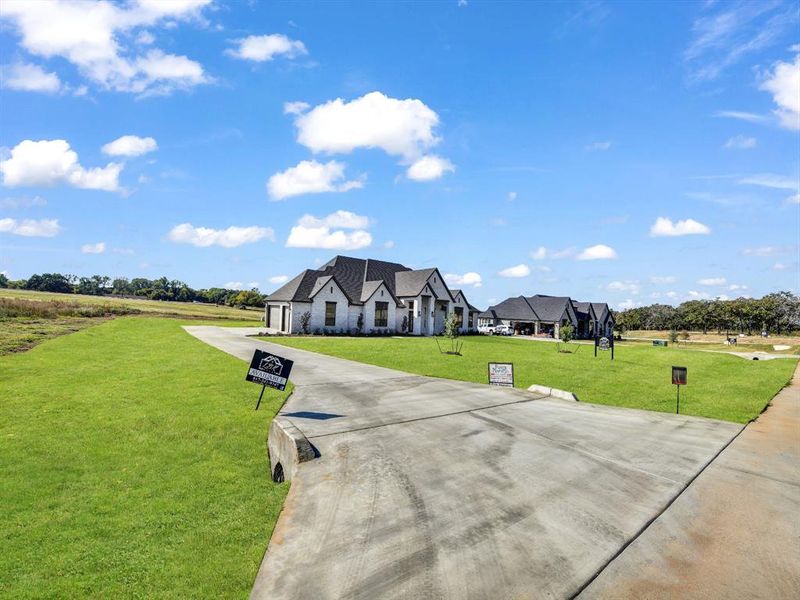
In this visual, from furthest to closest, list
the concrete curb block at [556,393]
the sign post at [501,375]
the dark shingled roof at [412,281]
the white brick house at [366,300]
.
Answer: the dark shingled roof at [412,281]
the white brick house at [366,300]
the sign post at [501,375]
the concrete curb block at [556,393]

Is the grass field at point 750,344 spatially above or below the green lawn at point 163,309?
below

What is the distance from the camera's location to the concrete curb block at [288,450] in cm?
822

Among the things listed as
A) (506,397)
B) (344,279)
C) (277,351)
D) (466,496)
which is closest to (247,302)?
(344,279)

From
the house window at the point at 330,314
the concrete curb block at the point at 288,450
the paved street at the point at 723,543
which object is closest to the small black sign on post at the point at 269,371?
the concrete curb block at the point at 288,450

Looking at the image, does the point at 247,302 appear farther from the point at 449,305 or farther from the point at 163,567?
the point at 163,567

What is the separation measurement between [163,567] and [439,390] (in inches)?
467

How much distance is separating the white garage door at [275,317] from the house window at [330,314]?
5.48 m

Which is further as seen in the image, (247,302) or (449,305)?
(247,302)

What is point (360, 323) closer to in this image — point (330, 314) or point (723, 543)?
point (330, 314)

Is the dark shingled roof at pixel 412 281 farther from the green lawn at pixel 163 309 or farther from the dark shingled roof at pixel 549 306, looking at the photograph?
the green lawn at pixel 163 309

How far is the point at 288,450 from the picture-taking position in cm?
851

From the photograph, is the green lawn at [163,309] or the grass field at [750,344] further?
the green lawn at [163,309]

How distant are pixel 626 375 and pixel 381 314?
97.7 feet

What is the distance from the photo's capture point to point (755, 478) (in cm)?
855
